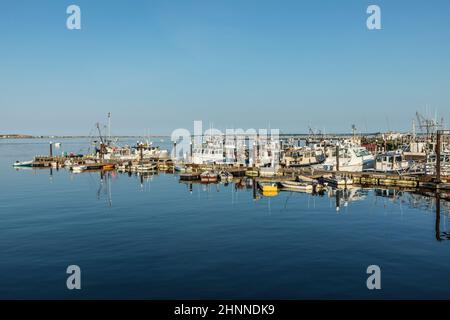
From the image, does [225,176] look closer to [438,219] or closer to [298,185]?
[298,185]

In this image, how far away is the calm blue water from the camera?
27688mm

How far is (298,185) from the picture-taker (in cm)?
7162

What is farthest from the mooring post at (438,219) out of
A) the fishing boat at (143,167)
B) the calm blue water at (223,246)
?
the fishing boat at (143,167)

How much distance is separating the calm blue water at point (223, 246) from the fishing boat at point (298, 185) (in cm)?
370

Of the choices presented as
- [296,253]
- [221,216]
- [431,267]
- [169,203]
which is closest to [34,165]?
[169,203]

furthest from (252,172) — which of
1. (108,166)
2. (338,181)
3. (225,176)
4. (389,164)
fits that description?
(108,166)

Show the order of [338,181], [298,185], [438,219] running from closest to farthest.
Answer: [438,219] < [298,185] < [338,181]

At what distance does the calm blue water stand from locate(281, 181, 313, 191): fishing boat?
370 centimetres

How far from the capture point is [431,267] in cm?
3123

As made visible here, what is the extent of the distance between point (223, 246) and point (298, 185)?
3665cm

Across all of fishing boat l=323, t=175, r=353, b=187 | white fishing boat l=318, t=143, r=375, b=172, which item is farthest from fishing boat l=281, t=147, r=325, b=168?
fishing boat l=323, t=175, r=353, b=187

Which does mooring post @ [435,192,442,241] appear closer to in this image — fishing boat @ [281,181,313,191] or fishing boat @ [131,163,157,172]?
fishing boat @ [281,181,313,191]
